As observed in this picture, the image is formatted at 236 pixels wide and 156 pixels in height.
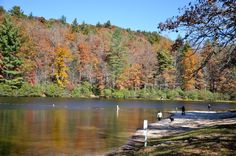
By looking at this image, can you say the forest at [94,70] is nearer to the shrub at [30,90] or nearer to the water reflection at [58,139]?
the shrub at [30,90]

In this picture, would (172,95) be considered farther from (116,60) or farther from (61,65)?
(61,65)

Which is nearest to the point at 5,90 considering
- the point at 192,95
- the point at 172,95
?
the point at 172,95

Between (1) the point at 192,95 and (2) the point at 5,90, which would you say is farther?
(1) the point at 192,95

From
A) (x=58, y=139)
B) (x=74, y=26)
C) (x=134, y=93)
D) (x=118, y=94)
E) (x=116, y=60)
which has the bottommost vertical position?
(x=58, y=139)

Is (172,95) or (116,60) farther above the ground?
(116,60)

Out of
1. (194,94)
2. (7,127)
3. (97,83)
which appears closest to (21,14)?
(97,83)

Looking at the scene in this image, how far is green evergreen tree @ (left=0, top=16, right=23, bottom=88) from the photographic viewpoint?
322 ft

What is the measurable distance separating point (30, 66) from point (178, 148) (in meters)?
93.3

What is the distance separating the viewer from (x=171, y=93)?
4904 inches

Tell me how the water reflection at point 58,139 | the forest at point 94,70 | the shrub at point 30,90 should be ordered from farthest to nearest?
1. the forest at point 94,70
2. the shrub at point 30,90
3. the water reflection at point 58,139

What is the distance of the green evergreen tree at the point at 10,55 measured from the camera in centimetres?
9800

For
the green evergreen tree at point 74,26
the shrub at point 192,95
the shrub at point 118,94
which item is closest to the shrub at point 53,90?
the shrub at point 118,94

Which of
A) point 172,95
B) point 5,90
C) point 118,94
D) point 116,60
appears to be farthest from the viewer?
point 116,60

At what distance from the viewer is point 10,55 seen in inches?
3912
